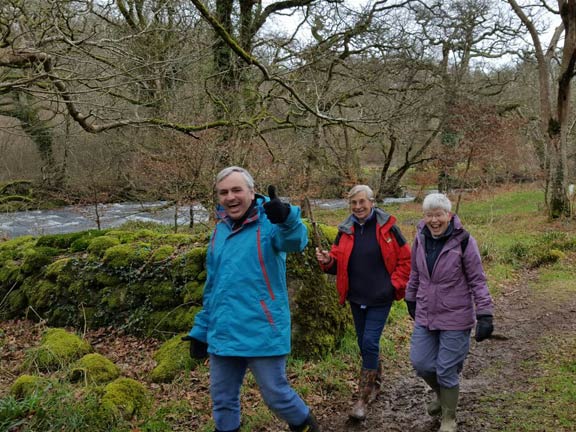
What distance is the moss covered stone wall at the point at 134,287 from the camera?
5137mm

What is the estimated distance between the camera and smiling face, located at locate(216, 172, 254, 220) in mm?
2982

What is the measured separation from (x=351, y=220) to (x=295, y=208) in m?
1.39

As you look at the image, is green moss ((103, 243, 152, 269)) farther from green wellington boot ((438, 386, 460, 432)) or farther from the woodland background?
green wellington boot ((438, 386, 460, 432))

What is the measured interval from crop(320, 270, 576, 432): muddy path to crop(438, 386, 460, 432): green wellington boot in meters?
0.17

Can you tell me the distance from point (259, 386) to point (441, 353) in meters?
1.40

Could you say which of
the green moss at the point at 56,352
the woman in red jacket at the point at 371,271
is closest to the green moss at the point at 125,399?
the green moss at the point at 56,352

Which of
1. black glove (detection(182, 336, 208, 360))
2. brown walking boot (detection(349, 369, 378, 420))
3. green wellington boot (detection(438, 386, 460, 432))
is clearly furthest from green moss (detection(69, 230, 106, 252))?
green wellington boot (detection(438, 386, 460, 432))

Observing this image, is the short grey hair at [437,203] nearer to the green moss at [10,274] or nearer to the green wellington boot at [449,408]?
the green wellington boot at [449,408]

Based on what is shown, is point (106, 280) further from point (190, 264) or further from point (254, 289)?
point (254, 289)

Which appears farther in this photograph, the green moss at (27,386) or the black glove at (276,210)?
the green moss at (27,386)

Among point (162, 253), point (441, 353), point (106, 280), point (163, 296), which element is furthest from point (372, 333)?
point (106, 280)

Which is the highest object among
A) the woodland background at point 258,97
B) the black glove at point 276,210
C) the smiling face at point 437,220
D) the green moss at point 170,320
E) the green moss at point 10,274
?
the woodland background at point 258,97

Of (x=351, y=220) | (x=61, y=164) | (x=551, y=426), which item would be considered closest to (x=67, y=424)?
(x=351, y=220)

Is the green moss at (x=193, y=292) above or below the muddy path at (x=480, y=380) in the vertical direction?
above
